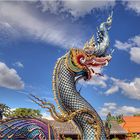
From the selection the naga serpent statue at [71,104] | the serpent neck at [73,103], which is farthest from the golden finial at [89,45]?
the serpent neck at [73,103]

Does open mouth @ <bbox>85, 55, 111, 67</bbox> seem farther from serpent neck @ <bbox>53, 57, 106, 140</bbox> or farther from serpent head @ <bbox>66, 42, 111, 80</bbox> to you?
serpent neck @ <bbox>53, 57, 106, 140</bbox>

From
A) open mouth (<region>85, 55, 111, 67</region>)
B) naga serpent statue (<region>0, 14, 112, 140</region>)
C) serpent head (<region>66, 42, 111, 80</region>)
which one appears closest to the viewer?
naga serpent statue (<region>0, 14, 112, 140</region>)

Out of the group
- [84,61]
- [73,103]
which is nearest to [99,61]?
[84,61]

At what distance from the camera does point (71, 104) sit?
951 centimetres

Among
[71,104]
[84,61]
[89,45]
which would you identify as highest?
[89,45]

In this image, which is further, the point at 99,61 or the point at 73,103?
the point at 99,61

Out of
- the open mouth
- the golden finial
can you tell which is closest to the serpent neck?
the open mouth

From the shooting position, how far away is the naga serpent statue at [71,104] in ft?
28.9

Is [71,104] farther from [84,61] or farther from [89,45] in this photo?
[89,45]

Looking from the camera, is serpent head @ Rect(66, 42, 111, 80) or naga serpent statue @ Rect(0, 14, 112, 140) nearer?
naga serpent statue @ Rect(0, 14, 112, 140)

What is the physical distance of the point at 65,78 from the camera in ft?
31.7

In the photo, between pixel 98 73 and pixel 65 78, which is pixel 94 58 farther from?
pixel 65 78

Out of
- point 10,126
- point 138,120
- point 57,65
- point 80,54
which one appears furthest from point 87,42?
point 138,120

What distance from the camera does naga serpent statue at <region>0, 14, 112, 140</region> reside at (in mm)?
8797
